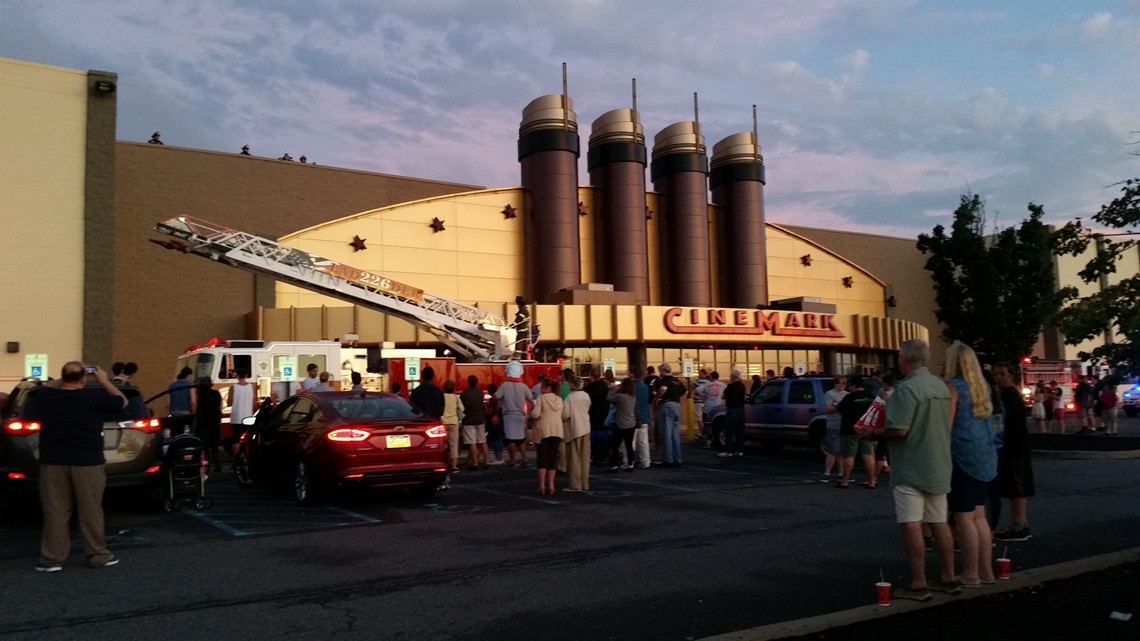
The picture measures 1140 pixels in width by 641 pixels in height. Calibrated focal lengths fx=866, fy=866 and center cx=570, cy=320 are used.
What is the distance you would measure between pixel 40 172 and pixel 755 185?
31.6 meters

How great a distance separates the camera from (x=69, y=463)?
7.61 metres

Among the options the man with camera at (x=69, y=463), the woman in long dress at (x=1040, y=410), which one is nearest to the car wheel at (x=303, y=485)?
the man with camera at (x=69, y=463)

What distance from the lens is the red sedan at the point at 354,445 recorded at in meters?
11.0

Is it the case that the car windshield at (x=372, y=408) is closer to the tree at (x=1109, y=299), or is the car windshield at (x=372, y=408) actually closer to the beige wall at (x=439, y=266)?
the tree at (x=1109, y=299)

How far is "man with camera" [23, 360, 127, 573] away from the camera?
7.59m

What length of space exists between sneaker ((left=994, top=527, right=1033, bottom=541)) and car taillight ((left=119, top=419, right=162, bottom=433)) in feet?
31.4

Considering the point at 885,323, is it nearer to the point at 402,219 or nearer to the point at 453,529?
the point at 402,219

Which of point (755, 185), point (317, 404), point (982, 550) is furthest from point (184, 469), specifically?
point (755, 185)

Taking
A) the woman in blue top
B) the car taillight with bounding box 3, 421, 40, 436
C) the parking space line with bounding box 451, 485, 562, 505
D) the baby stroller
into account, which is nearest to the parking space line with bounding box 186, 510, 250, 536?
the baby stroller

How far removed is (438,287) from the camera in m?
35.2

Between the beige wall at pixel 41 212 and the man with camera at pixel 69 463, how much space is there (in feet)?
60.2

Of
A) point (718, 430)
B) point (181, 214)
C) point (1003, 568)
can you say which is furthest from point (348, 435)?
point (181, 214)

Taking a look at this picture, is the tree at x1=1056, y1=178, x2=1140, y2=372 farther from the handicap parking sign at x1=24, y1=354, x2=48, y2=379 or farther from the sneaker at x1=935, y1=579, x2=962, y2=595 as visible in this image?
the handicap parking sign at x1=24, y1=354, x2=48, y2=379

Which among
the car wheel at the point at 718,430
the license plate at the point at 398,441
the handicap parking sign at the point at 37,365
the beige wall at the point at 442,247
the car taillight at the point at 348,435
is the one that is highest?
the beige wall at the point at 442,247
